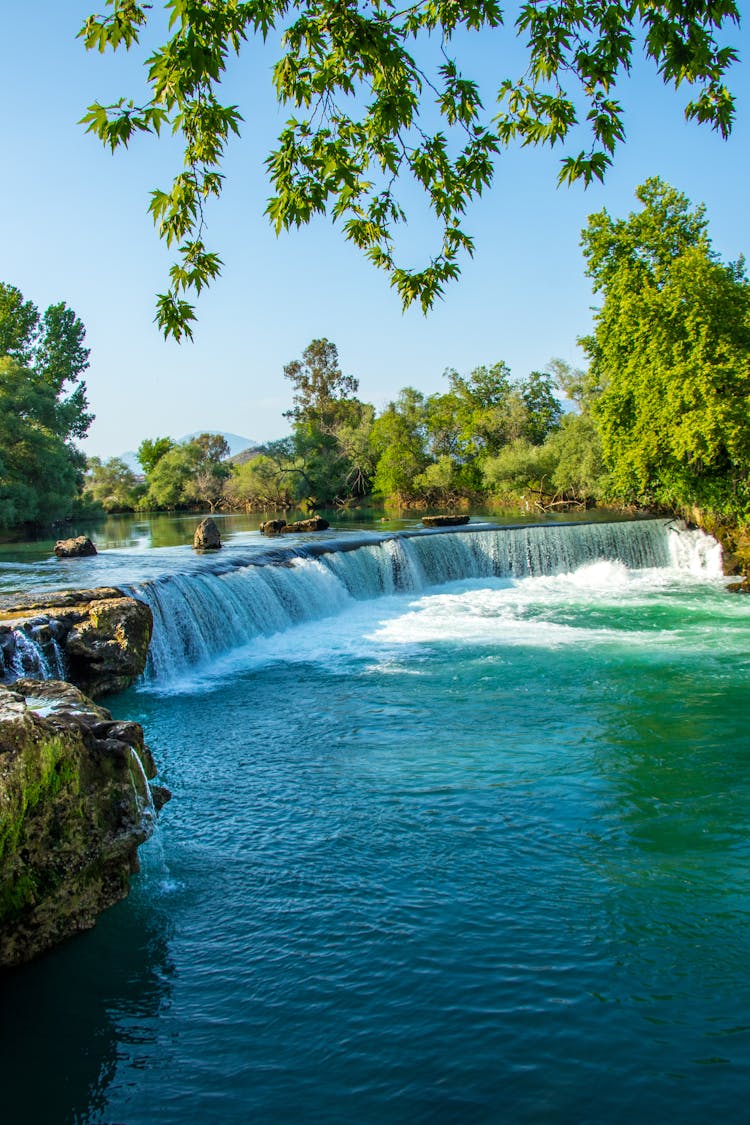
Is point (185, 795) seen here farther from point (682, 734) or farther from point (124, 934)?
point (682, 734)

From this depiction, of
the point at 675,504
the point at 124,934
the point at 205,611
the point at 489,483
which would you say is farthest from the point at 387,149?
the point at 489,483

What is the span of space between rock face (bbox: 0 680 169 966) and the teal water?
0.40 metres

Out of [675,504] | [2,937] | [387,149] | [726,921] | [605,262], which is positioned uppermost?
[605,262]

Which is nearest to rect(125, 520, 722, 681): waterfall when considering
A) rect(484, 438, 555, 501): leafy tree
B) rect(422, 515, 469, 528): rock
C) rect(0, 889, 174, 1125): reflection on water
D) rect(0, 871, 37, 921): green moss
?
rect(422, 515, 469, 528): rock

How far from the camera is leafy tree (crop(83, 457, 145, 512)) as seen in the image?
60906mm

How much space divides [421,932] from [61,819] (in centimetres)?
223

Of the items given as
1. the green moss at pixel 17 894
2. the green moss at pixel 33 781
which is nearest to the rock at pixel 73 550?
the green moss at pixel 33 781

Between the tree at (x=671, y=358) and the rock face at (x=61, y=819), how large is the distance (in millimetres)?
17313

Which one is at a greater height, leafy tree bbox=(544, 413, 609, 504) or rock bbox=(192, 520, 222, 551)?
leafy tree bbox=(544, 413, 609, 504)

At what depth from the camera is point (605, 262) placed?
2148 cm

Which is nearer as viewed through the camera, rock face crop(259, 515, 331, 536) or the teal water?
the teal water

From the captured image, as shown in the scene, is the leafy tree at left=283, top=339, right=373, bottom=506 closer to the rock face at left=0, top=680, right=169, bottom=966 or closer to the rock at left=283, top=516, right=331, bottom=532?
the rock at left=283, top=516, right=331, bottom=532

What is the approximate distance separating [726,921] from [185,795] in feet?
14.7

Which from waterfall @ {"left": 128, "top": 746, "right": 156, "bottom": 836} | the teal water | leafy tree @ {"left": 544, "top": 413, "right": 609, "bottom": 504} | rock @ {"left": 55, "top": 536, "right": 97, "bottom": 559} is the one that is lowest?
the teal water
